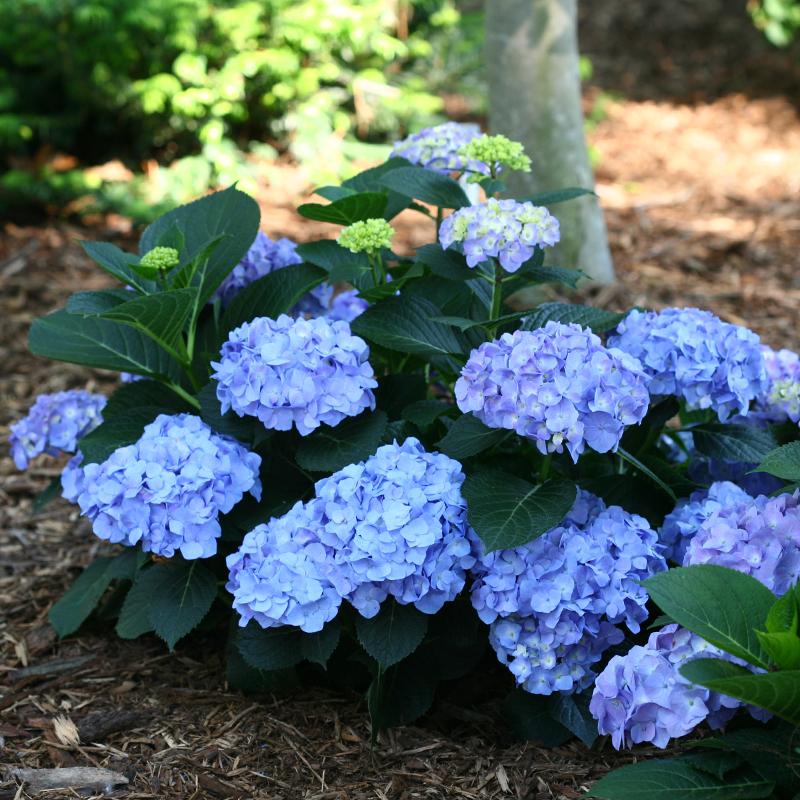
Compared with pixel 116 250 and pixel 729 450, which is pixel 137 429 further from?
pixel 729 450

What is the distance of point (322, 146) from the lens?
518 centimetres

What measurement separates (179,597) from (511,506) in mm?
672

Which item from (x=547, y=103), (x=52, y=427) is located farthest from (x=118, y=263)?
(x=547, y=103)

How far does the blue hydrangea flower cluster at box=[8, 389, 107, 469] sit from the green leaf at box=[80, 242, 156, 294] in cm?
34

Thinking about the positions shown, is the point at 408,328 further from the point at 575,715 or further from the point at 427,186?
the point at 575,715

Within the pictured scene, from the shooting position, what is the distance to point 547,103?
12.8 feet

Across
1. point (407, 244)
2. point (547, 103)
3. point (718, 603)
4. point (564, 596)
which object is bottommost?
point (407, 244)

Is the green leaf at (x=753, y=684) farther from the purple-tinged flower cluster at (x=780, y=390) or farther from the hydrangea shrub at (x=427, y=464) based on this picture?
the purple-tinged flower cluster at (x=780, y=390)

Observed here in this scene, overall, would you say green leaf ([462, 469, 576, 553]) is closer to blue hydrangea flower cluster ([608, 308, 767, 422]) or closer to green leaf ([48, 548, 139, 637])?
blue hydrangea flower cluster ([608, 308, 767, 422])

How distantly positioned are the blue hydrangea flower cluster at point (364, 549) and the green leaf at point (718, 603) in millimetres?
397

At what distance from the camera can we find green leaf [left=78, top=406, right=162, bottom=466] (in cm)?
220

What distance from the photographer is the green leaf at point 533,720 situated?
1.99 metres

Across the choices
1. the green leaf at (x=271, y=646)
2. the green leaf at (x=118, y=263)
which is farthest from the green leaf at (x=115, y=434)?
the green leaf at (x=271, y=646)

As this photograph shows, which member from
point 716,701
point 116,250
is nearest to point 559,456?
point 716,701
